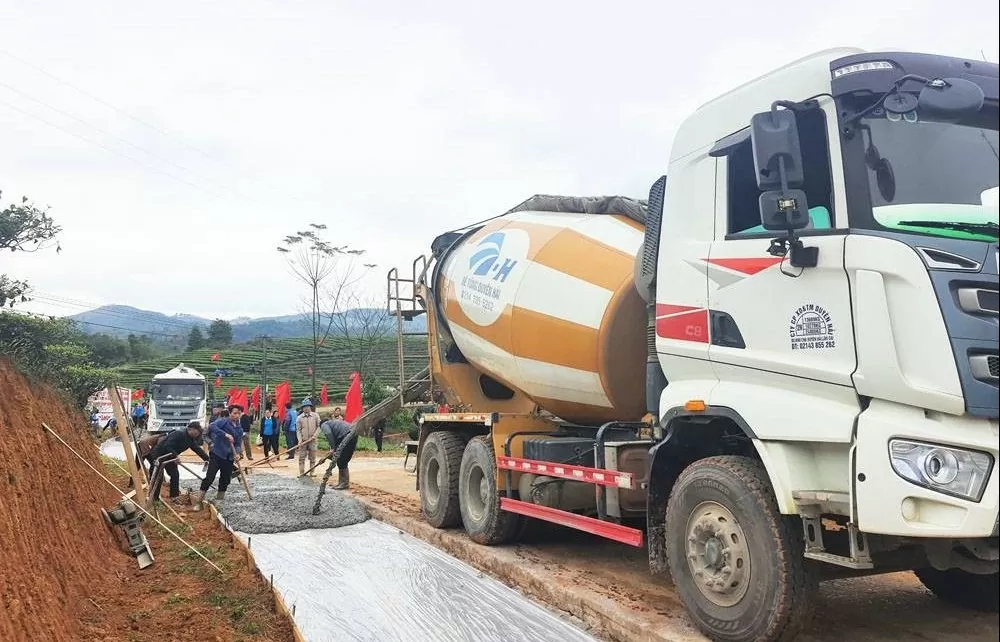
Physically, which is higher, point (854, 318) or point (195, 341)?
point (195, 341)

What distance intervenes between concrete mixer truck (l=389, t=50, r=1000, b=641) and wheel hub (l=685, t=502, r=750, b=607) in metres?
0.01

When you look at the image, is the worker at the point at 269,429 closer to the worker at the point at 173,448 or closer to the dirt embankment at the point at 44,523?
the worker at the point at 173,448

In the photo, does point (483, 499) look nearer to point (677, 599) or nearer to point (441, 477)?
point (441, 477)

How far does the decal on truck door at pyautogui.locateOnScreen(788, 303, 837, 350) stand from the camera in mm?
3654

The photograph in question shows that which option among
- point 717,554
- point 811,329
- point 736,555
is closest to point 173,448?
point 717,554

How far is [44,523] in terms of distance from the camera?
5.82m

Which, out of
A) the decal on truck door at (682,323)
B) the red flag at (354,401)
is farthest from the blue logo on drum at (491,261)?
the red flag at (354,401)

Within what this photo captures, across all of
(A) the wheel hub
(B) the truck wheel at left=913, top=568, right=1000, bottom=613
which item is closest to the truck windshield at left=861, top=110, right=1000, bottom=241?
(A) the wheel hub

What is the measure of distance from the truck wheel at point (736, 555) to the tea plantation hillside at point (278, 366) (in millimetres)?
36545

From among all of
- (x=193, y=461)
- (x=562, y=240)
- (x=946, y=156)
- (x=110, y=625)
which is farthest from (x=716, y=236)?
(x=193, y=461)

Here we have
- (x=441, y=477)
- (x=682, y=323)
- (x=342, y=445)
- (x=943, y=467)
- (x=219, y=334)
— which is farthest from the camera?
(x=219, y=334)

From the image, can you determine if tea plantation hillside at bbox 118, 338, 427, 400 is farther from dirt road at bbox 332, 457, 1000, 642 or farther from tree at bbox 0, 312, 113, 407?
dirt road at bbox 332, 457, 1000, 642

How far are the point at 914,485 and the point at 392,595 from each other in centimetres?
403

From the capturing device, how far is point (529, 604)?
5531 millimetres
